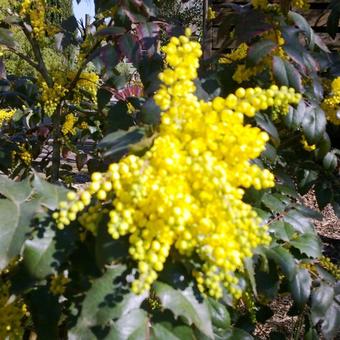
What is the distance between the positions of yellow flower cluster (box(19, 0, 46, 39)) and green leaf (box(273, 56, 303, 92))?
1.03m

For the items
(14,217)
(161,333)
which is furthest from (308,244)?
(14,217)

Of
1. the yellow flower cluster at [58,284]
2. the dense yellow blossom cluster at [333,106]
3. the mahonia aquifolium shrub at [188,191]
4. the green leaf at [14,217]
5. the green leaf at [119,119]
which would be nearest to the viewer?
the mahonia aquifolium shrub at [188,191]

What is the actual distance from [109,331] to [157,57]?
90 centimetres

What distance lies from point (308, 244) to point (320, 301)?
18 cm

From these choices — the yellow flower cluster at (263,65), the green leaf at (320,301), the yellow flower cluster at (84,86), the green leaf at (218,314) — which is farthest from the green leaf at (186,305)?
the yellow flower cluster at (84,86)

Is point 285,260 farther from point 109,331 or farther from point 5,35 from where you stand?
point 5,35

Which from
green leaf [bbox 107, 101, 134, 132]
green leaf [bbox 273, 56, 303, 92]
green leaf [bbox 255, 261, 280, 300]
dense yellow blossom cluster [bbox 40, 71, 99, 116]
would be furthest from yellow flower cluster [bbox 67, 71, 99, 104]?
green leaf [bbox 255, 261, 280, 300]

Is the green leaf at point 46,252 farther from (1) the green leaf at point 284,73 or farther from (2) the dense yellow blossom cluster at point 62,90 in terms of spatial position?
(2) the dense yellow blossom cluster at point 62,90

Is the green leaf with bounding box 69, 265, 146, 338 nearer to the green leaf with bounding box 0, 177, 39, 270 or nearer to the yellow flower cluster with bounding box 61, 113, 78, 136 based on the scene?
the green leaf with bounding box 0, 177, 39, 270

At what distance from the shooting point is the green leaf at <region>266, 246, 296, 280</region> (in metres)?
1.21

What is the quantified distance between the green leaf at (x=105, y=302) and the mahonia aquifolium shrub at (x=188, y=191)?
4.3 inches

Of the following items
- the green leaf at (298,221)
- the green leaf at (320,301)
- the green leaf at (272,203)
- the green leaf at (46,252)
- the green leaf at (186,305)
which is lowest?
the green leaf at (320,301)

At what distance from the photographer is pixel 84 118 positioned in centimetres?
203

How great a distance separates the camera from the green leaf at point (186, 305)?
0.87 meters
